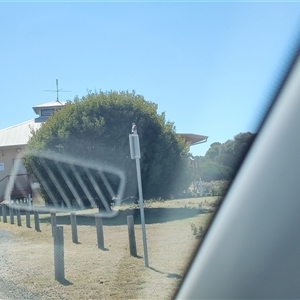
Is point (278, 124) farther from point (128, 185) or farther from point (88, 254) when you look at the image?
point (128, 185)

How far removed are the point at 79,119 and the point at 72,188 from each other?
3.01 m

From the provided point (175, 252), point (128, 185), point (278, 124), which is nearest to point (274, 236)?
point (278, 124)

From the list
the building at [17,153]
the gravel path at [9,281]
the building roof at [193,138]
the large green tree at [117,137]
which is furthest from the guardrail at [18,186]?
the gravel path at [9,281]

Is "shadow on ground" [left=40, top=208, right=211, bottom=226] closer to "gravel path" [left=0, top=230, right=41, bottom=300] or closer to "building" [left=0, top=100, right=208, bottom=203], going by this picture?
"building" [left=0, top=100, right=208, bottom=203]

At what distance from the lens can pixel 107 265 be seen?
10.7 m

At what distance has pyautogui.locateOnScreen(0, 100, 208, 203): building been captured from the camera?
32938 mm

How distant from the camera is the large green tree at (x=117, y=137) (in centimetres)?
2378

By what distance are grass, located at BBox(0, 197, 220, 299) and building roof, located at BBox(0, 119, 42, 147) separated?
1944 centimetres

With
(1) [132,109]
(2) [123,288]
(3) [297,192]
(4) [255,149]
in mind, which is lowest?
(2) [123,288]

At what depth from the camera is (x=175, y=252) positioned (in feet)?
37.1

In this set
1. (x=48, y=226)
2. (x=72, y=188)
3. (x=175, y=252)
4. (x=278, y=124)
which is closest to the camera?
(x=278, y=124)

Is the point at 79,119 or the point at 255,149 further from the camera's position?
the point at 79,119

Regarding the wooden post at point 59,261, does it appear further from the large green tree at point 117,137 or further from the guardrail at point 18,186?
the guardrail at point 18,186

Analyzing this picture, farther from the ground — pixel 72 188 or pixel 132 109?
pixel 132 109
